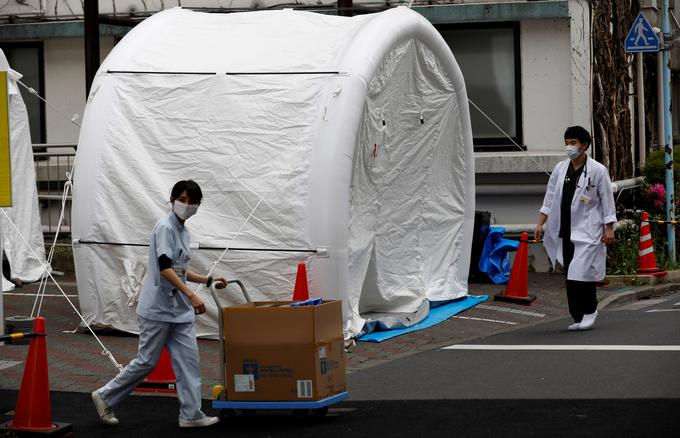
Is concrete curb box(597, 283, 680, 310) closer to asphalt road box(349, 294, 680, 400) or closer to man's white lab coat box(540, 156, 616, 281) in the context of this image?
asphalt road box(349, 294, 680, 400)

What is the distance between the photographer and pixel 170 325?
8.82 meters

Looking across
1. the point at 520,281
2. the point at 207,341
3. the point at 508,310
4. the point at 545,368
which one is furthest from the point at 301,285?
the point at 520,281

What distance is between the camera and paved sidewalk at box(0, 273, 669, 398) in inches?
430

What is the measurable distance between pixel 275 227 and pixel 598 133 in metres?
8.99

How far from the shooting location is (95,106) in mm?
13242

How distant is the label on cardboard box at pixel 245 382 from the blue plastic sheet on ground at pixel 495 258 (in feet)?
29.3

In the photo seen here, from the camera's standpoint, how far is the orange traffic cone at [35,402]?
27.1 feet

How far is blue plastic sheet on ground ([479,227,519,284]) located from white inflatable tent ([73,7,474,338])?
3.07 m

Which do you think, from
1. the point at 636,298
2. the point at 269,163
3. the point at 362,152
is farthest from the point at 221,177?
the point at 636,298

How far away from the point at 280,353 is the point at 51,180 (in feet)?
40.2

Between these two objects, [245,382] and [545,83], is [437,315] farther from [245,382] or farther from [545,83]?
[545,83]

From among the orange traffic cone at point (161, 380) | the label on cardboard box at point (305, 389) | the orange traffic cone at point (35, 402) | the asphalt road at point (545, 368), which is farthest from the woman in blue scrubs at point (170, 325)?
→ the asphalt road at point (545, 368)

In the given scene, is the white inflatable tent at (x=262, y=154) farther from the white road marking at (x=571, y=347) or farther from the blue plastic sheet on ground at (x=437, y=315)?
the white road marking at (x=571, y=347)

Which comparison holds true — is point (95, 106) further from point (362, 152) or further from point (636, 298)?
point (636, 298)
